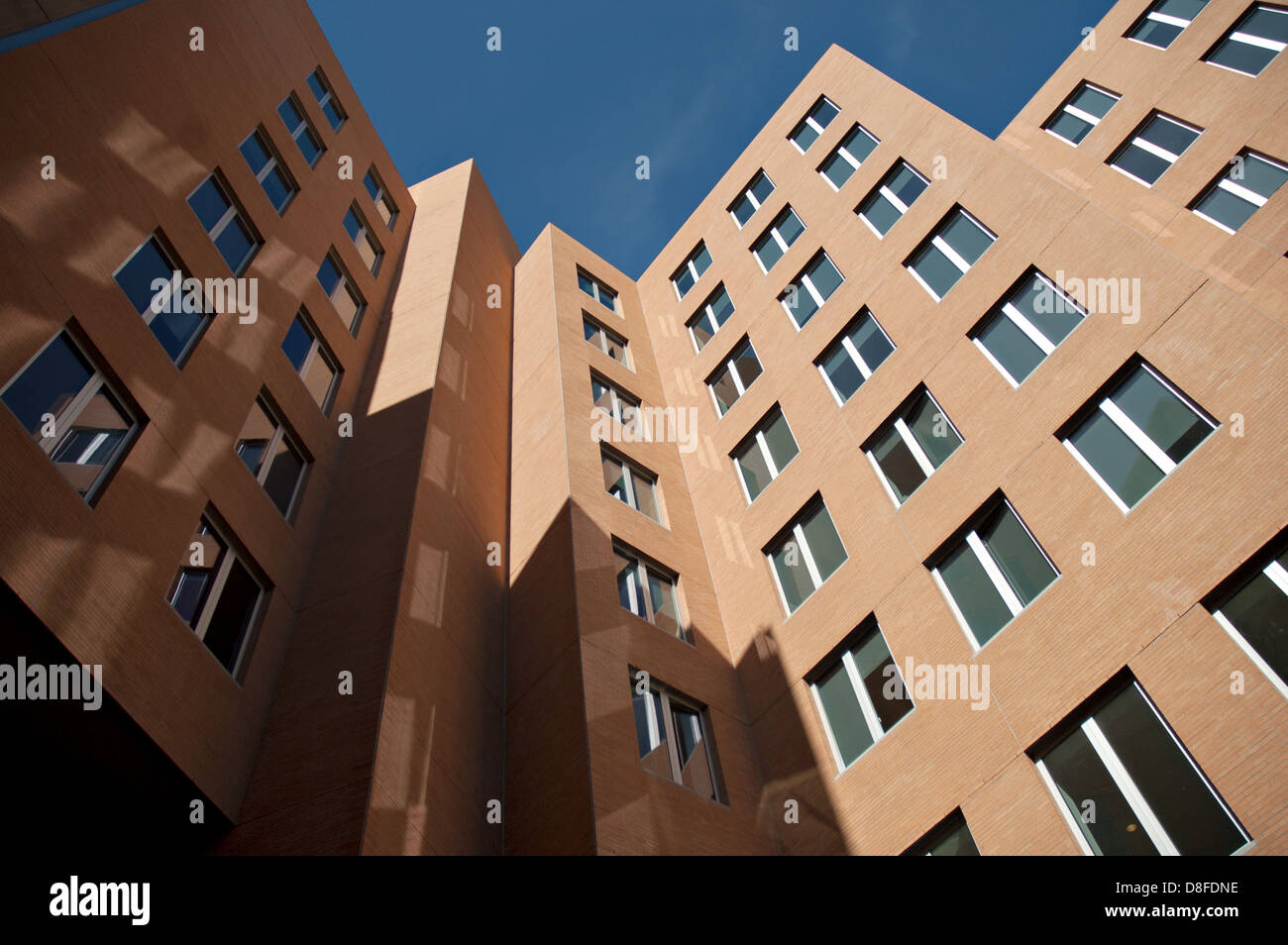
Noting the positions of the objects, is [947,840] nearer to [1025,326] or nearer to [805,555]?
[805,555]

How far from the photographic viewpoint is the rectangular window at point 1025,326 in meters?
13.2

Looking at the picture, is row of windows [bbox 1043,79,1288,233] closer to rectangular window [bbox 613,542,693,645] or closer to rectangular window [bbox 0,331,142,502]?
rectangular window [bbox 613,542,693,645]

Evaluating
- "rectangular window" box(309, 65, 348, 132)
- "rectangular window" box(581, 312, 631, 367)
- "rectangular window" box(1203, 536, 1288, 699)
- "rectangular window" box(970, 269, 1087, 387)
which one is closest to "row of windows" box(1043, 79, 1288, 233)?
"rectangular window" box(970, 269, 1087, 387)

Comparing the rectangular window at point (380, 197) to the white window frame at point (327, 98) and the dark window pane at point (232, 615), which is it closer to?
the white window frame at point (327, 98)

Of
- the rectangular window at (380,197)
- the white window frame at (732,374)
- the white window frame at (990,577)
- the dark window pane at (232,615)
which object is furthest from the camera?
the rectangular window at (380,197)

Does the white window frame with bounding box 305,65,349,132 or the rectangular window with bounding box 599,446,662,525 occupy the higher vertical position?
the white window frame with bounding box 305,65,349,132

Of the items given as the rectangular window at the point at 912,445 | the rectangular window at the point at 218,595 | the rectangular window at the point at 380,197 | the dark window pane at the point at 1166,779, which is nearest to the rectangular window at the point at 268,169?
the rectangular window at the point at 380,197

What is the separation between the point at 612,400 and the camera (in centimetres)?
2105

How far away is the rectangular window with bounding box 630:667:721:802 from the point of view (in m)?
12.4

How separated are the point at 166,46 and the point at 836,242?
14.0 m

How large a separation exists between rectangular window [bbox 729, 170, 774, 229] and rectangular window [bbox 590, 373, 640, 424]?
7082mm

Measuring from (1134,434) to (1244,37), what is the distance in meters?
16.2

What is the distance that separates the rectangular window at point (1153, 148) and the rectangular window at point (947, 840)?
17.6 meters
